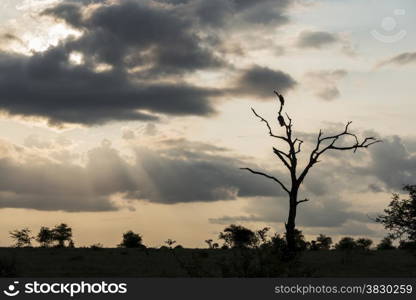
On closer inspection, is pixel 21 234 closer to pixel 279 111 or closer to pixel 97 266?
pixel 97 266

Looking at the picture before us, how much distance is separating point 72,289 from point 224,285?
189 inches

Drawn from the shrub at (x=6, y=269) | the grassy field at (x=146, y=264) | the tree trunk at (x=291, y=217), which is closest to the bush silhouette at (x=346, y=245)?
the grassy field at (x=146, y=264)

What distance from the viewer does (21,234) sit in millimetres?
85438

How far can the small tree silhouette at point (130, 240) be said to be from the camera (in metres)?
90.8

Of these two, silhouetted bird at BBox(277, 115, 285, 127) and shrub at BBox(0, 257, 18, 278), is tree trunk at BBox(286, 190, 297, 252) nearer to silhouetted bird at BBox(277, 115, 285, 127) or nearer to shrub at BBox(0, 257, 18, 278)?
silhouetted bird at BBox(277, 115, 285, 127)

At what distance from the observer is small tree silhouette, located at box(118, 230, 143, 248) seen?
90756mm

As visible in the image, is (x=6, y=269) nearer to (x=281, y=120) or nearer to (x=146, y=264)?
(x=146, y=264)

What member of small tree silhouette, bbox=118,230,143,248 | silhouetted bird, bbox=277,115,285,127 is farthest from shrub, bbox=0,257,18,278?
small tree silhouette, bbox=118,230,143,248

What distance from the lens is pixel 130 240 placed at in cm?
9194

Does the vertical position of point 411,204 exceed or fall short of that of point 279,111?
it falls short

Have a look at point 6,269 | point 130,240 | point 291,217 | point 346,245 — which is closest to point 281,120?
point 291,217

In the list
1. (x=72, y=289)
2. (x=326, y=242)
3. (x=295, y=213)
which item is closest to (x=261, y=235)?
(x=72, y=289)

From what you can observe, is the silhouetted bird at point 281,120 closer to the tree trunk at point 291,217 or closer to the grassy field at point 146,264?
the tree trunk at point 291,217

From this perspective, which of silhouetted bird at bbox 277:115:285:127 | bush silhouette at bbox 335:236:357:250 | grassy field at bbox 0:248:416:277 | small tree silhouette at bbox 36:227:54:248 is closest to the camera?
silhouetted bird at bbox 277:115:285:127
